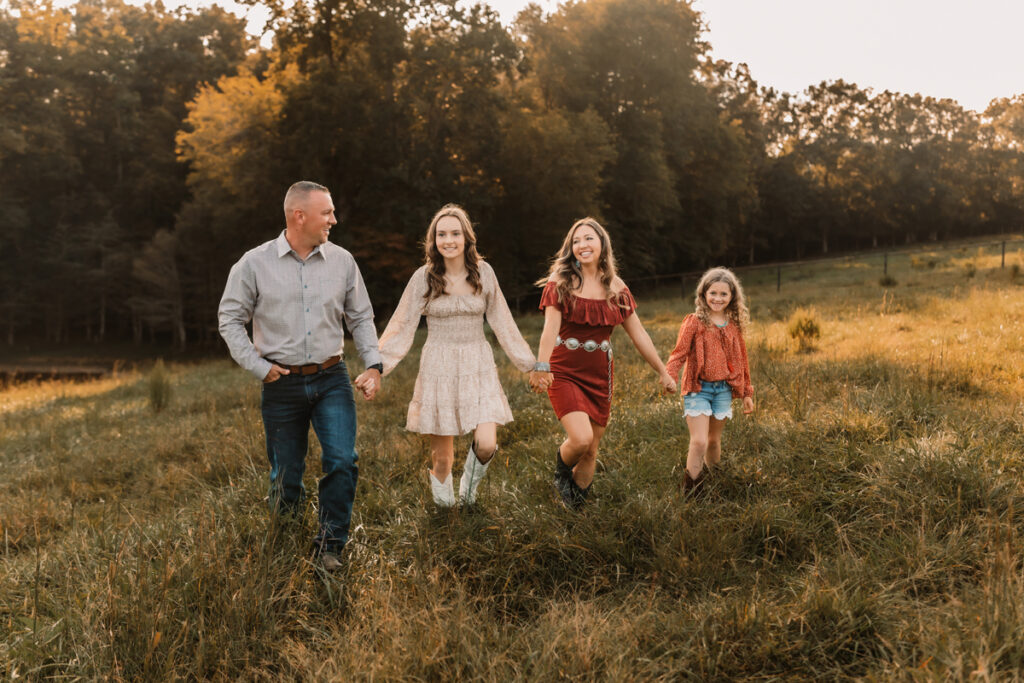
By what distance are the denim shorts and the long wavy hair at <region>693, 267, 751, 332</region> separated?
1.41 feet

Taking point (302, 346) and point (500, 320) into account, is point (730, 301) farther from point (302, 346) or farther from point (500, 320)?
point (302, 346)

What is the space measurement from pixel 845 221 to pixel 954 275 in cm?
4652

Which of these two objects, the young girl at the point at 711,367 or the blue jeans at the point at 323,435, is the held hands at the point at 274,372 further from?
the young girl at the point at 711,367

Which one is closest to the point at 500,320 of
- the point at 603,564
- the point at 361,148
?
the point at 603,564

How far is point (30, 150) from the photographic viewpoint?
3916 centimetres

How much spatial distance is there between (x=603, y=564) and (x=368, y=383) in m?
1.63

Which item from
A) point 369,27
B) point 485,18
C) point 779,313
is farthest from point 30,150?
point 779,313

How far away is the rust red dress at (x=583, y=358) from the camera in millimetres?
4699

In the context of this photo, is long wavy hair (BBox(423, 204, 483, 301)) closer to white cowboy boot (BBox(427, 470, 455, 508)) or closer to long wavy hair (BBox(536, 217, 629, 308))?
long wavy hair (BBox(536, 217, 629, 308))

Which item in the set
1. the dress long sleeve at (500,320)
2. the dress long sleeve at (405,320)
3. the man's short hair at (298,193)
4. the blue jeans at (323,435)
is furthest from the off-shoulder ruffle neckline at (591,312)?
the man's short hair at (298,193)

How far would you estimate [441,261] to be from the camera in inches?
189

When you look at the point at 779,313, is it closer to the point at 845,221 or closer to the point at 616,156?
the point at 616,156

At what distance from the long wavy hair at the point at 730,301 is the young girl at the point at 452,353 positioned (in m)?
1.28

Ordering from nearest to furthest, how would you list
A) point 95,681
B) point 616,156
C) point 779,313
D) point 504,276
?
point 95,681 → point 779,313 → point 504,276 → point 616,156
